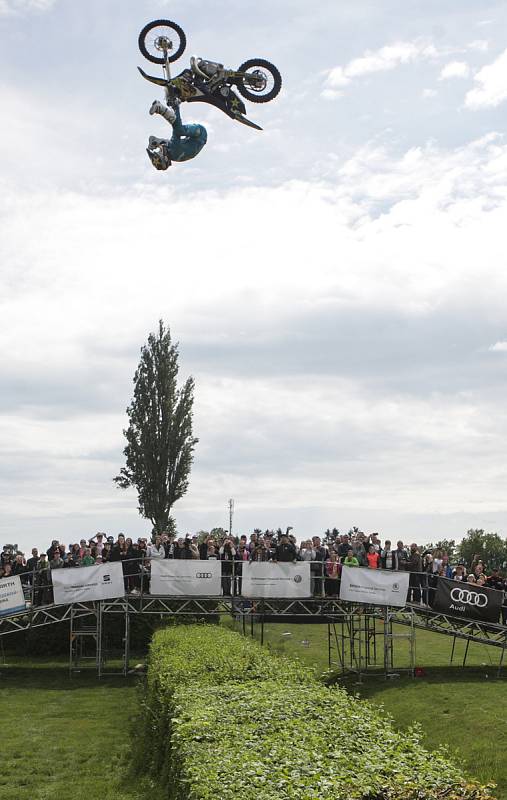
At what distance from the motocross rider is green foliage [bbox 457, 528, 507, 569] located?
272ft

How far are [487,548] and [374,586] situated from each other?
72.1 meters

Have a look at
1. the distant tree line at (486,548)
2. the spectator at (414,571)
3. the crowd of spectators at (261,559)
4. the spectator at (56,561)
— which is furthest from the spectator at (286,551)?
the distant tree line at (486,548)

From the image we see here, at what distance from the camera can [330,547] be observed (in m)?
29.7

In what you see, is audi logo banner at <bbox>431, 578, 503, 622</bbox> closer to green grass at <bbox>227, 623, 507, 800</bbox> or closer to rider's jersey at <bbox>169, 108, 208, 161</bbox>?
green grass at <bbox>227, 623, 507, 800</bbox>

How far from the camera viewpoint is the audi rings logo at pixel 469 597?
25375 mm

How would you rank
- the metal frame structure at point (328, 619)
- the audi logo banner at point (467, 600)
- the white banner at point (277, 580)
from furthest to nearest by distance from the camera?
the white banner at point (277, 580) → the metal frame structure at point (328, 619) → the audi logo banner at point (467, 600)

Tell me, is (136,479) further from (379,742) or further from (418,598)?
(379,742)

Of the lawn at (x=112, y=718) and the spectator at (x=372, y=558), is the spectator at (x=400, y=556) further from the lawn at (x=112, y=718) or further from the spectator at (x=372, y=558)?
the lawn at (x=112, y=718)

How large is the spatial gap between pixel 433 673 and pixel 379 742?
18972 millimetres

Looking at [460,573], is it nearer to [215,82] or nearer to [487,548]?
[215,82]

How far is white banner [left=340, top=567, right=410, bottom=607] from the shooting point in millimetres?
25672

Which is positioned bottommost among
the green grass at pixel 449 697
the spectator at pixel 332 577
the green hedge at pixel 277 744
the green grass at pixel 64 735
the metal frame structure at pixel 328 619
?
the green grass at pixel 64 735

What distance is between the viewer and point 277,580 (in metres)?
27.2

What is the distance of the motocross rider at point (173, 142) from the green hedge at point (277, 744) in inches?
356
